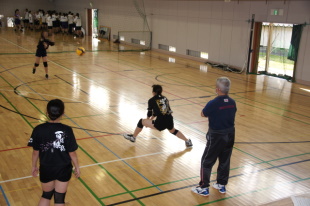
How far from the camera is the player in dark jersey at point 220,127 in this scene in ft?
15.0

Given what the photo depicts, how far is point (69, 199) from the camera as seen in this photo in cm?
477

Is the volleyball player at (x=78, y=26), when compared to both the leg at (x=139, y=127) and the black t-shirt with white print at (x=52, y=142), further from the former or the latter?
the black t-shirt with white print at (x=52, y=142)

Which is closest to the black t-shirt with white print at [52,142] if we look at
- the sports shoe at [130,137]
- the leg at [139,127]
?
the leg at [139,127]

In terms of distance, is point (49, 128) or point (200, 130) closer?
point (49, 128)

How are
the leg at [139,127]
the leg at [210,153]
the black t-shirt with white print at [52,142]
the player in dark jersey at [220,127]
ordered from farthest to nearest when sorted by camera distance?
1. the leg at [139,127]
2. the leg at [210,153]
3. the player in dark jersey at [220,127]
4. the black t-shirt with white print at [52,142]

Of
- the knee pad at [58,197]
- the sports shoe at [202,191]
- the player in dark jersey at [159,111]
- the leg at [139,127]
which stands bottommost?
the sports shoe at [202,191]

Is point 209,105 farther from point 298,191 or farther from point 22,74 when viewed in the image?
point 22,74

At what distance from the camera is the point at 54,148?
3451 millimetres

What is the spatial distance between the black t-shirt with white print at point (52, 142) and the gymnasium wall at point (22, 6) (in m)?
34.4

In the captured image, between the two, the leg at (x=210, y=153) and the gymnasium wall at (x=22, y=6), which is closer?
the leg at (x=210, y=153)

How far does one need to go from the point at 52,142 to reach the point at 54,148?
0.07 m

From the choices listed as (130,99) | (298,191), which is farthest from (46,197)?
(130,99)

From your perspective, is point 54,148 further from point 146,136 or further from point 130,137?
point 146,136

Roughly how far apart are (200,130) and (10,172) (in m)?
4.23
